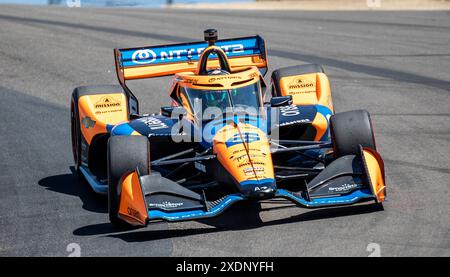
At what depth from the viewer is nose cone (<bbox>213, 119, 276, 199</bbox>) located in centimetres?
908

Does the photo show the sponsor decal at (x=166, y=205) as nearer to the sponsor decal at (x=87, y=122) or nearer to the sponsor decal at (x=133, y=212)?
the sponsor decal at (x=133, y=212)

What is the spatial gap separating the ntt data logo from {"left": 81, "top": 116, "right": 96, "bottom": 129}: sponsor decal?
1.31 metres

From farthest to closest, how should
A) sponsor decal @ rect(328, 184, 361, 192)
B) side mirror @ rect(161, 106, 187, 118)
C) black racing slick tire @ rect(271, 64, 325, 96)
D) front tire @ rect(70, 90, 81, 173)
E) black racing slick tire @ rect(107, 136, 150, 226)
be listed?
1. black racing slick tire @ rect(271, 64, 325, 96)
2. front tire @ rect(70, 90, 81, 173)
3. side mirror @ rect(161, 106, 187, 118)
4. sponsor decal @ rect(328, 184, 361, 192)
5. black racing slick tire @ rect(107, 136, 150, 226)

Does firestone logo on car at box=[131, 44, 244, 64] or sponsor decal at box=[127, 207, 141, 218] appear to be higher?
firestone logo on car at box=[131, 44, 244, 64]

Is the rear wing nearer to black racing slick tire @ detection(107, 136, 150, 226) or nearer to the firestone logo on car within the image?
the firestone logo on car

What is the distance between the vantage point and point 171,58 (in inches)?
505

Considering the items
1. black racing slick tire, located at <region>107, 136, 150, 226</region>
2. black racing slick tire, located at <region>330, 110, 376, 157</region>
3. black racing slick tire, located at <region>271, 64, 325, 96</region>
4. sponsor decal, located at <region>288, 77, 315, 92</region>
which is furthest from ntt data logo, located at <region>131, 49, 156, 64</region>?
black racing slick tire, located at <region>330, 110, 376, 157</region>

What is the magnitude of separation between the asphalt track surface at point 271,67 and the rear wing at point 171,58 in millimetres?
1610

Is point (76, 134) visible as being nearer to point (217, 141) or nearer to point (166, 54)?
point (166, 54)

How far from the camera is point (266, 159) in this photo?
9.47 metres
